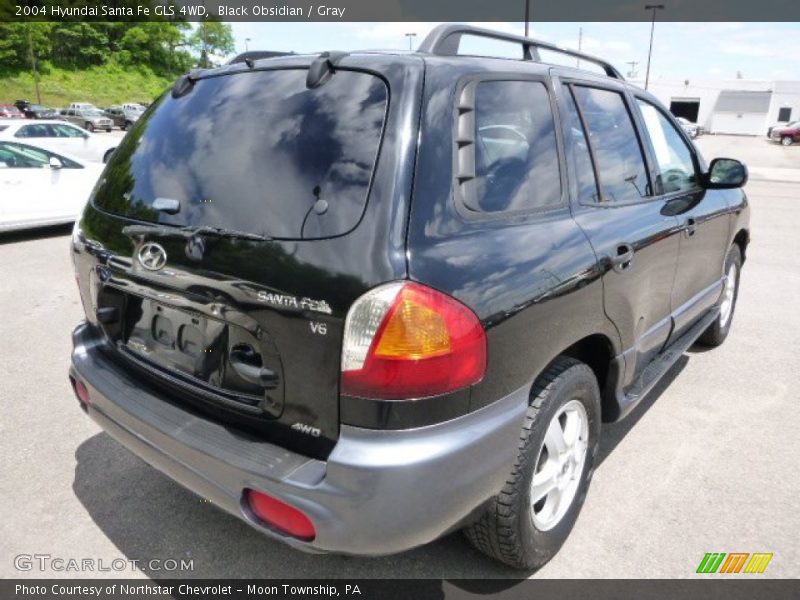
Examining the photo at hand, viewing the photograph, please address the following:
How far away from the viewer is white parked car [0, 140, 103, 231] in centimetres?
842

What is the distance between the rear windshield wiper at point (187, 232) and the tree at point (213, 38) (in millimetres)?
86812

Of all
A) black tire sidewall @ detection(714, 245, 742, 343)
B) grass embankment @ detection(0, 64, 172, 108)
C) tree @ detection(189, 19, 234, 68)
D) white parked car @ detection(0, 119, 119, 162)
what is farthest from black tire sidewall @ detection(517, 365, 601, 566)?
tree @ detection(189, 19, 234, 68)

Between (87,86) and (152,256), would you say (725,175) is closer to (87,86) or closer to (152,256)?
(152,256)

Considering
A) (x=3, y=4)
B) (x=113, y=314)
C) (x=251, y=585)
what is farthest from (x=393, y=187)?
(x=3, y=4)

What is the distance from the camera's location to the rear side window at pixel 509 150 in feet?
6.54

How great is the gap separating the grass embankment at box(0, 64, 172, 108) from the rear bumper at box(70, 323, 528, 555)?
6266 cm

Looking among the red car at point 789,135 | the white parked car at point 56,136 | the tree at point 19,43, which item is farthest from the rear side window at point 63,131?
the tree at point 19,43

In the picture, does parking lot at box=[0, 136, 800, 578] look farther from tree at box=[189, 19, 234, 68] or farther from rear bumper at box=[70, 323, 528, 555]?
tree at box=[189, 19, 234, 68]

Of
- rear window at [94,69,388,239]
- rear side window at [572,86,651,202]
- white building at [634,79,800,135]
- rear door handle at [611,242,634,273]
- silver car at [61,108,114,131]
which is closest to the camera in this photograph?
rear window at [94,69,388,239]

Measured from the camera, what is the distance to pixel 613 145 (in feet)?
9.40

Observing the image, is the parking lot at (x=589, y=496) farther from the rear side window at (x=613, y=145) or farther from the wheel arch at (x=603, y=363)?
the rear side window at (x=613, y=145)

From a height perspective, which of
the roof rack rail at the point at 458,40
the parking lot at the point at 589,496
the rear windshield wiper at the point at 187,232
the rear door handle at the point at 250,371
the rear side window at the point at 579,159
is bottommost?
the parking lot at the point at 589,496

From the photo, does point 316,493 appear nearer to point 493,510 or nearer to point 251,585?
point 493,510

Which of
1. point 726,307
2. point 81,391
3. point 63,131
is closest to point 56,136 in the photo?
point 63,131
